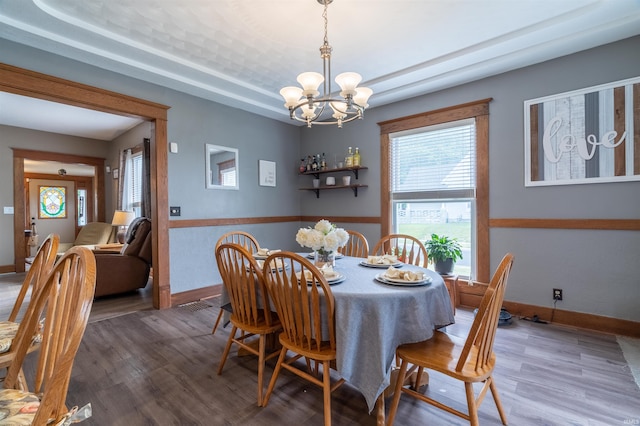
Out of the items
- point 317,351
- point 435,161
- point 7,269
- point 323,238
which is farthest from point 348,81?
point 7,269

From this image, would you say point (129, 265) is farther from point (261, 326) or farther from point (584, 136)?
point (584, 136)

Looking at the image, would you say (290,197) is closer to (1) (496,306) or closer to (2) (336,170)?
(2) (336,170)

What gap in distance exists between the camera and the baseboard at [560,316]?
8.35 feet

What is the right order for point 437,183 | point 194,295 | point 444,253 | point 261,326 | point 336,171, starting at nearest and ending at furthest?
point 261,326 → point 444,253 → point 437,183 → point 194,295 → point 336,171

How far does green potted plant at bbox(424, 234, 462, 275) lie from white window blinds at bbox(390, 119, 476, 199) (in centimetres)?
56

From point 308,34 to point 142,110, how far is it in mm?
2023

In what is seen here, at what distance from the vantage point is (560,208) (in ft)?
9.29

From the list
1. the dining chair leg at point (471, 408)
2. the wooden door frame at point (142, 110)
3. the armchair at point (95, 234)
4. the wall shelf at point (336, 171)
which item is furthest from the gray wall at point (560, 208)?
the armchair at point (95, 234)

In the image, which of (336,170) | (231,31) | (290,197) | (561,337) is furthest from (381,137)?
(561,337)

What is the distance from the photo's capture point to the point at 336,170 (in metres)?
4.34

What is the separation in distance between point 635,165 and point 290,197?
13.2ft

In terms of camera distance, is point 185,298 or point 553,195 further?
point 185,298

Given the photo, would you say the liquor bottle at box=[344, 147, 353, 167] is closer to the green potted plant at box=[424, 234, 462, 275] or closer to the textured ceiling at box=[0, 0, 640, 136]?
the textured ceiling at box=[0, 0, 640, 136]

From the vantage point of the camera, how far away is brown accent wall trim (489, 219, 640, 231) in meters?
2.54
